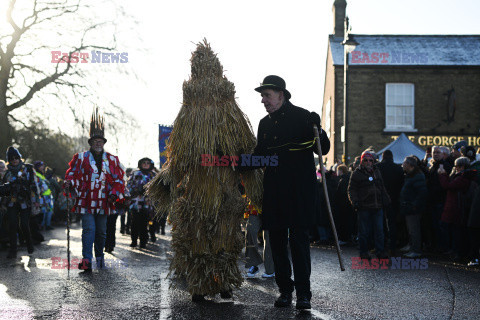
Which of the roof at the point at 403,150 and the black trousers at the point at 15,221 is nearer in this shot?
the black trousers at the point at 15,221

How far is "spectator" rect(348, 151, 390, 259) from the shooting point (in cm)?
1087

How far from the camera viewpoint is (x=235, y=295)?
6.91 metres

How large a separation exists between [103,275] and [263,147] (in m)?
3.52

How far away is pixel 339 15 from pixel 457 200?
24498mm

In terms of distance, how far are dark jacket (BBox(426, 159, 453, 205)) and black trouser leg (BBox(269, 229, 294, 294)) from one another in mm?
6597

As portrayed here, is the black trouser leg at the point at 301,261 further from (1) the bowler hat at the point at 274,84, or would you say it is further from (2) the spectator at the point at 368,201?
(2) the spectator at the point at 368,201

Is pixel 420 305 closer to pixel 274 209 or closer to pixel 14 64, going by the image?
pixel 274 209

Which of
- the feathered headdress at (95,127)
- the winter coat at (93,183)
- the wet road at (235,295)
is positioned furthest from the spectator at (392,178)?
the feathered headdress at (95,127)

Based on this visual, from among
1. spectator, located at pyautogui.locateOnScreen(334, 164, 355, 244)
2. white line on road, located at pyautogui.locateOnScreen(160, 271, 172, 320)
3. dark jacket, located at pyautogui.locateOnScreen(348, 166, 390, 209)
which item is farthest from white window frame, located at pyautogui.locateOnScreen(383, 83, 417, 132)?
white line on road, located at pyautogui.locateOnScreen(160, 271, 172, 320)

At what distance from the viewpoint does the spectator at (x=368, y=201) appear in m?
10.9

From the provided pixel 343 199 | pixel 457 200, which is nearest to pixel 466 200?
pixel 457 200

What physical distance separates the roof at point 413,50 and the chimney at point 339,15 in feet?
3.97

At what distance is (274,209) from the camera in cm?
625

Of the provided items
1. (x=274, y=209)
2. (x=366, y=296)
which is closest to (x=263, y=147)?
(x=274, y=209)
